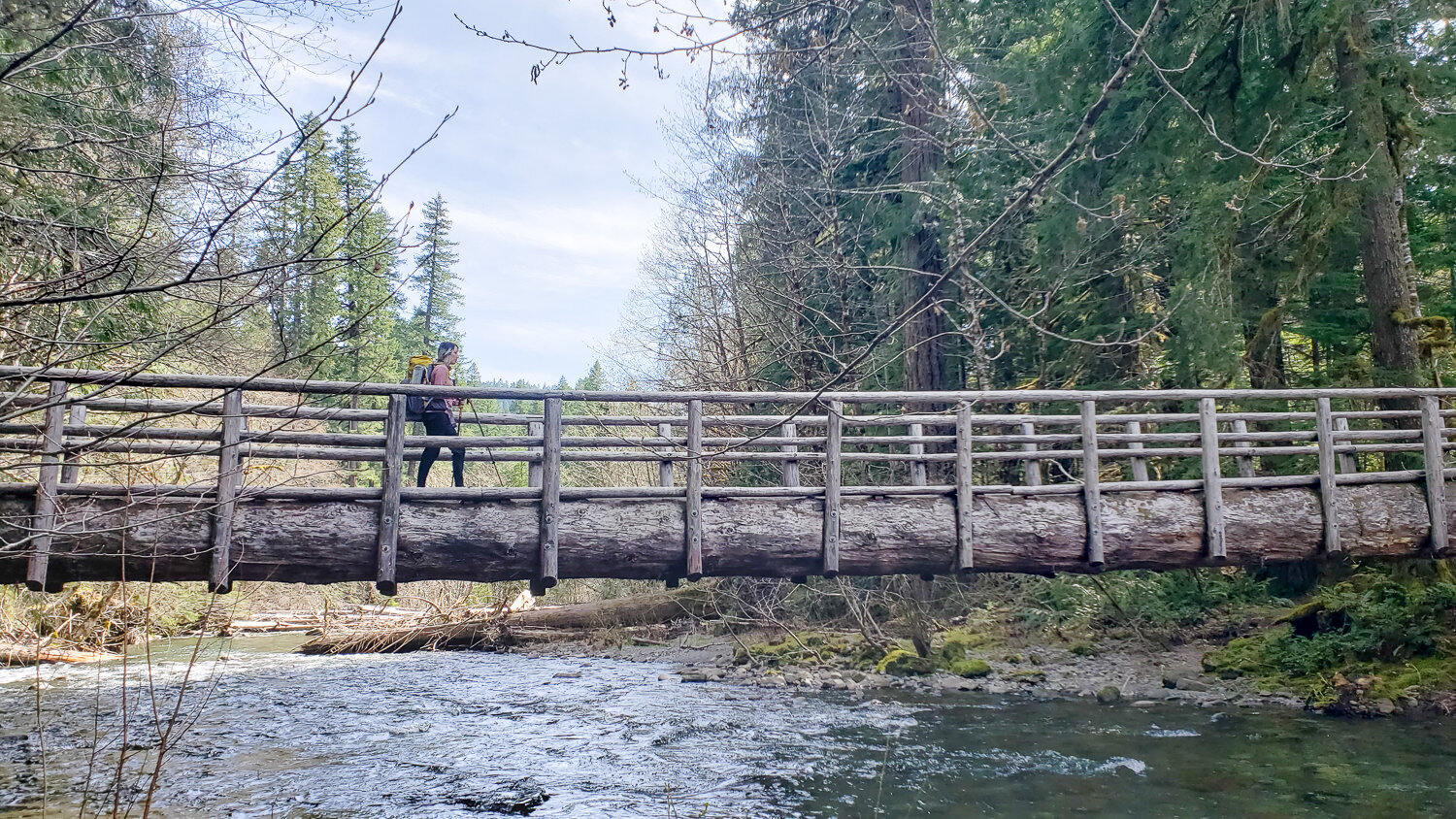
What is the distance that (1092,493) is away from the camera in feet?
27.4

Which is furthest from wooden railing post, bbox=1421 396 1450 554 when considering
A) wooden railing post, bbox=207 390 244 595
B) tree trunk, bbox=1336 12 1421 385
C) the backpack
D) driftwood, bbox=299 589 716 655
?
driftwood, bbox=299 589 716 655

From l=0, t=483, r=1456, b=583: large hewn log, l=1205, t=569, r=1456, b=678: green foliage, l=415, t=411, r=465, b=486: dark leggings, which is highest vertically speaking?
l=415, t=411, r=465, b=486: dark leggings

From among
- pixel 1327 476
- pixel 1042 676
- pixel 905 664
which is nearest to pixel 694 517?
pixel 1327 476

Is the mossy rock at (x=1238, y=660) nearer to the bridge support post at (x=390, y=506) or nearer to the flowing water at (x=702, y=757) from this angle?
the flowing water at (x=702, y=757)

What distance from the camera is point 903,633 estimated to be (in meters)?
14.8

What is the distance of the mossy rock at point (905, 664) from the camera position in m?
13.1

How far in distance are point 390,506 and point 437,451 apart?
5.34 feet

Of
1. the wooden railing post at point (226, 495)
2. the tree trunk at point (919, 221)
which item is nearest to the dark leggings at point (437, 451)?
the wooden railing post at point (226, 495)

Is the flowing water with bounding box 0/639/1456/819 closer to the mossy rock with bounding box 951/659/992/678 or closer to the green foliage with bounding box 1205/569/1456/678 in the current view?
the mossy rock with bounding box 951/659/992/678

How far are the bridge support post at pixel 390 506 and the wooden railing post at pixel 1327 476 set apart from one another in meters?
8.69

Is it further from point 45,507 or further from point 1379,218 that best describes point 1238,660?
point 45,507

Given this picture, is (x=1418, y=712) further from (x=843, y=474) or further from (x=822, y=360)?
(x=822, y=360)

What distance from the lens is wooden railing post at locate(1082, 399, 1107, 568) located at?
8.34 metres

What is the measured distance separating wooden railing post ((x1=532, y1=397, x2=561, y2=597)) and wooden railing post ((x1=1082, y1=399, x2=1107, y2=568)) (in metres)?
4.76
